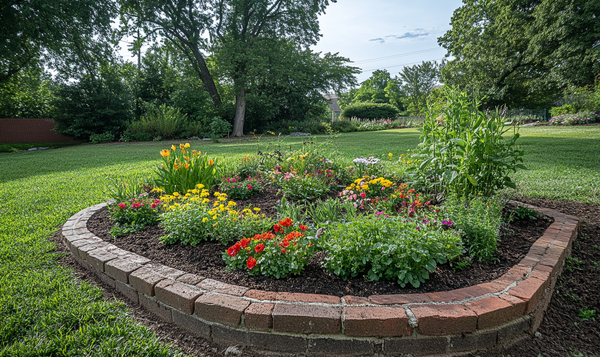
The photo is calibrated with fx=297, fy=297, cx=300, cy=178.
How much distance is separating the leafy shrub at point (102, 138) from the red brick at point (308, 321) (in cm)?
1500

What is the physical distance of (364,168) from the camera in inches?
160

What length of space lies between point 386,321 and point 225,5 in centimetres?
1687

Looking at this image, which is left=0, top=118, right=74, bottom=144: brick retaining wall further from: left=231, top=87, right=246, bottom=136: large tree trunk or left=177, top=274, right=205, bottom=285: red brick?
left=177, top=274, right=205, bottom=285: red brick

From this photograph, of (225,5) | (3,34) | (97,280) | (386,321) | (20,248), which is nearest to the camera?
(386,321)

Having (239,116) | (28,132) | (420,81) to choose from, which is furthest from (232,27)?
(420,81)

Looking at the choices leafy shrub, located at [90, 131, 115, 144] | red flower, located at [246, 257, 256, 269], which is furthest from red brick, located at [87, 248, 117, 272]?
leafy shrub, located at [90, 131, 115, 144]

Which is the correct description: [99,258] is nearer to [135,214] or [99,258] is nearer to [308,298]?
[135,214]

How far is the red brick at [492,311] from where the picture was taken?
1494mm

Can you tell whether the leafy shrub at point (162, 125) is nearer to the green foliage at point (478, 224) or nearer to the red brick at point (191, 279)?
the red brick at point (191, 279)

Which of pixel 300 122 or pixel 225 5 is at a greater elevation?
pixel 225 5

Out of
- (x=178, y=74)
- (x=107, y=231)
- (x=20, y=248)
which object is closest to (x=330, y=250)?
(x=107, y=231)

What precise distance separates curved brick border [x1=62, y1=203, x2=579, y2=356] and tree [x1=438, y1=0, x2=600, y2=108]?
1455 cm

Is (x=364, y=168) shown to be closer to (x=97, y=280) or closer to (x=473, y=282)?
(x=473, y=282)

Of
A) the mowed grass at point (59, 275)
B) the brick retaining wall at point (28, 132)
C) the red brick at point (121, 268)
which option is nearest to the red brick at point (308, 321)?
the mowed grass at point (59, 275)
